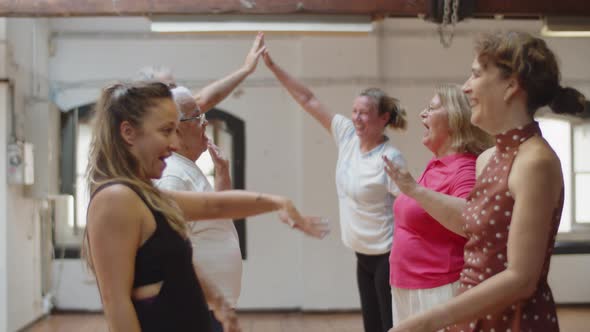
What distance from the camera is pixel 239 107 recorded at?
7.44 metres

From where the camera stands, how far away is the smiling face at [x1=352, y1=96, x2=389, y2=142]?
401 centimetres

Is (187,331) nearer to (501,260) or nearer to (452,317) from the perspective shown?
(452,317)

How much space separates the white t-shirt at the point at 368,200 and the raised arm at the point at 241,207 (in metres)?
2.07

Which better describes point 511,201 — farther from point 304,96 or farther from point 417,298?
point 304,96

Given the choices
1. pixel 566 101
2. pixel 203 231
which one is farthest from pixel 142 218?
pixel 566 101

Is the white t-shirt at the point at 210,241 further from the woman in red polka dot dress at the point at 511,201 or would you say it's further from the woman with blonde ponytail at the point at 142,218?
the woman in red polka dot dress at the point at 511,201

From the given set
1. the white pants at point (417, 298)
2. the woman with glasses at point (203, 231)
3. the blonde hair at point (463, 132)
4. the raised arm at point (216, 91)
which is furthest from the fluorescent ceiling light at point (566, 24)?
the woman with glasses at point (203, 231)

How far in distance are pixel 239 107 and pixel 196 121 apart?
489cm

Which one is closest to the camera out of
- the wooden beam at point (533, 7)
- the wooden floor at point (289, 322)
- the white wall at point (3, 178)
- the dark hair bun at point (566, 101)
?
the dark hair bun at point (566, 101)

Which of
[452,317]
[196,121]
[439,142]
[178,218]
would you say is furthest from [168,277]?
[439,142]

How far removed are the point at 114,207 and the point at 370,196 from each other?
2.43m

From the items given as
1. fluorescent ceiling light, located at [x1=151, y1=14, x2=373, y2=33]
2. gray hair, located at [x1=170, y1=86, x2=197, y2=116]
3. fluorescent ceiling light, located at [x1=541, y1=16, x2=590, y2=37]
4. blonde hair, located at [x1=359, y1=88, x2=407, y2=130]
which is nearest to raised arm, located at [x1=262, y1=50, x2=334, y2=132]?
blonde hair, located at [x1=359, y1=88, x2=407, y2=130]

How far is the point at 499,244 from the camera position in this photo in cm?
176

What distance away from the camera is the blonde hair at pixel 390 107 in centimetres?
408
